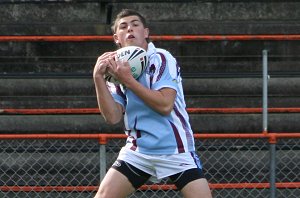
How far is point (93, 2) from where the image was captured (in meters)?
9.28

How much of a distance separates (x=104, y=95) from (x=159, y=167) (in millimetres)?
562

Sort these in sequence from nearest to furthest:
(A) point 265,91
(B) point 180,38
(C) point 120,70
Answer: (C) point 120,70
(A) point 265,91
(B) point 180,38

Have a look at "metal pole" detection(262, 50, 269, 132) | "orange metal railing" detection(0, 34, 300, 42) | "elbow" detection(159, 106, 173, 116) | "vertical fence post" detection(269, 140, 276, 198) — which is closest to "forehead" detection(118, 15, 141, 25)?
"elbow" detection(159, 106, 173, 116)

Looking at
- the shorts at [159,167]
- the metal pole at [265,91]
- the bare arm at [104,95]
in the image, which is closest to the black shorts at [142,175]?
the shorts at [159,167]

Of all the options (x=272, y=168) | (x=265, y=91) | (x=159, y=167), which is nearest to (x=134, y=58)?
(x=159, y=167)

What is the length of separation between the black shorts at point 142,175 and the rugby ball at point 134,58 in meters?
0.54

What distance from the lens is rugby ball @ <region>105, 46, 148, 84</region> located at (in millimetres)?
5020

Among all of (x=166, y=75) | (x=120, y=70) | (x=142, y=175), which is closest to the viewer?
(x=120, y=70)

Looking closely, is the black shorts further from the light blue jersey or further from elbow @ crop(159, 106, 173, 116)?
elbow @ crop(159, 106, 173, 116)

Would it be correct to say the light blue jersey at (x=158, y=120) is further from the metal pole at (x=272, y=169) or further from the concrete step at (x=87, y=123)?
the concrete step at (x=87, y=123)

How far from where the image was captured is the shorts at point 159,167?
16.8 ft

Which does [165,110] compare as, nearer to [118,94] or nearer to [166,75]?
[166,75]

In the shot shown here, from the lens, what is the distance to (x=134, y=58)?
503 centimetres

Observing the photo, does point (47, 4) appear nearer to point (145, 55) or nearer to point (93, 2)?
point (93, 2)
